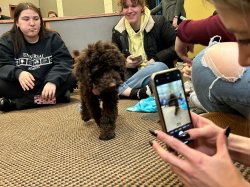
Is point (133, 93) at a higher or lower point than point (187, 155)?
lower

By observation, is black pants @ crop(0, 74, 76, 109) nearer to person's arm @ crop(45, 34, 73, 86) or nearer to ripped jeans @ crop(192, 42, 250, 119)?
person's arm @ crop(45, 34, 73, 86)

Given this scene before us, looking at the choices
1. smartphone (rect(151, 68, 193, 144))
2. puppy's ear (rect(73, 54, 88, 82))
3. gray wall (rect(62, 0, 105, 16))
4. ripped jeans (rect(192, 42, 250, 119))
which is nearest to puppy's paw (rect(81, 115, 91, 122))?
puppy's ear (rect(73, 54, 88, 82))

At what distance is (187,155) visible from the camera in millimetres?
569

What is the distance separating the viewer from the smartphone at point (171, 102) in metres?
0.74

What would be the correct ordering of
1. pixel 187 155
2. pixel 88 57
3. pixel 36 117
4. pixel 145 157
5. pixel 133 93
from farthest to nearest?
pixel 133 93, pixel 36 117, pixel 88 57, pixel 145 157, pixel 187 155

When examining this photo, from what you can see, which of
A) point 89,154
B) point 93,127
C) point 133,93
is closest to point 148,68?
point 133,93

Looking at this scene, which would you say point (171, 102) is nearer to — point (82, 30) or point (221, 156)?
point (221, 156)

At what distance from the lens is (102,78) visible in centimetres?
130

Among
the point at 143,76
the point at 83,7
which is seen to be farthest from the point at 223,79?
the point at 83,7

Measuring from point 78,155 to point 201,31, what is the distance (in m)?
0.60

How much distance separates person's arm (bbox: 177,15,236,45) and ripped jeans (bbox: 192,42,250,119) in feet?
0.39

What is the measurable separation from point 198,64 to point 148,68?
1156mm

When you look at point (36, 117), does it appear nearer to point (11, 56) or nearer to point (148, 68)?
point (11, 56)

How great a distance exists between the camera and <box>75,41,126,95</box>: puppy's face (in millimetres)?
1299
